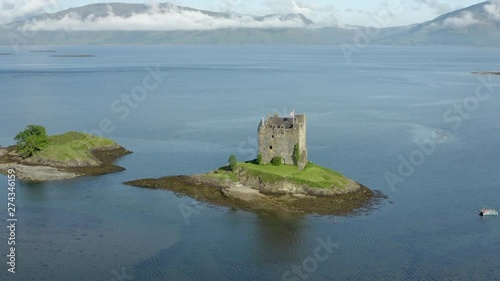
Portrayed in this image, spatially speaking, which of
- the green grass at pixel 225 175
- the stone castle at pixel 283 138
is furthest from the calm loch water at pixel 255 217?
the stone castle at pixel 283 138

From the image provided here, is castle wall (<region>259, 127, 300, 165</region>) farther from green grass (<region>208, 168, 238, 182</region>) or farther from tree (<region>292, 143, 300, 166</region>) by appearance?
green grass (<region>208, 168, 238, 182</region>)

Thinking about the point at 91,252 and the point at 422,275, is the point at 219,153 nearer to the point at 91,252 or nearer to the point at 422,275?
the point at 91,252

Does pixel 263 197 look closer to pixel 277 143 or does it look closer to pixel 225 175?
pixel 225 175

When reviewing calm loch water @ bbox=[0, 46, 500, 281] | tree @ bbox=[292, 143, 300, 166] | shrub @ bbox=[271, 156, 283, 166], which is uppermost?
tree @ bbox=[292, 143, 300, 166]

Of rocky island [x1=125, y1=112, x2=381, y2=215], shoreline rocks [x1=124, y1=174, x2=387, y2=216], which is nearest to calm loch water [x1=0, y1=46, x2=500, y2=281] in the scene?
shoreline rocks [x1=124, y1=174, x2=387, y2=216]

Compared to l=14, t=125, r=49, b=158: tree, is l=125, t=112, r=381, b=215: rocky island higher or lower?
lower

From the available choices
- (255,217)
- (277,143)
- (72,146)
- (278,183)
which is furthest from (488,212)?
(72,146)

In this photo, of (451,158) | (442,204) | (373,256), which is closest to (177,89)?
(451,158)

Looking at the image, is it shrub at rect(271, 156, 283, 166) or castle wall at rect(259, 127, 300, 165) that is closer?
castle wall at rect(259, 127, 300, 165)
